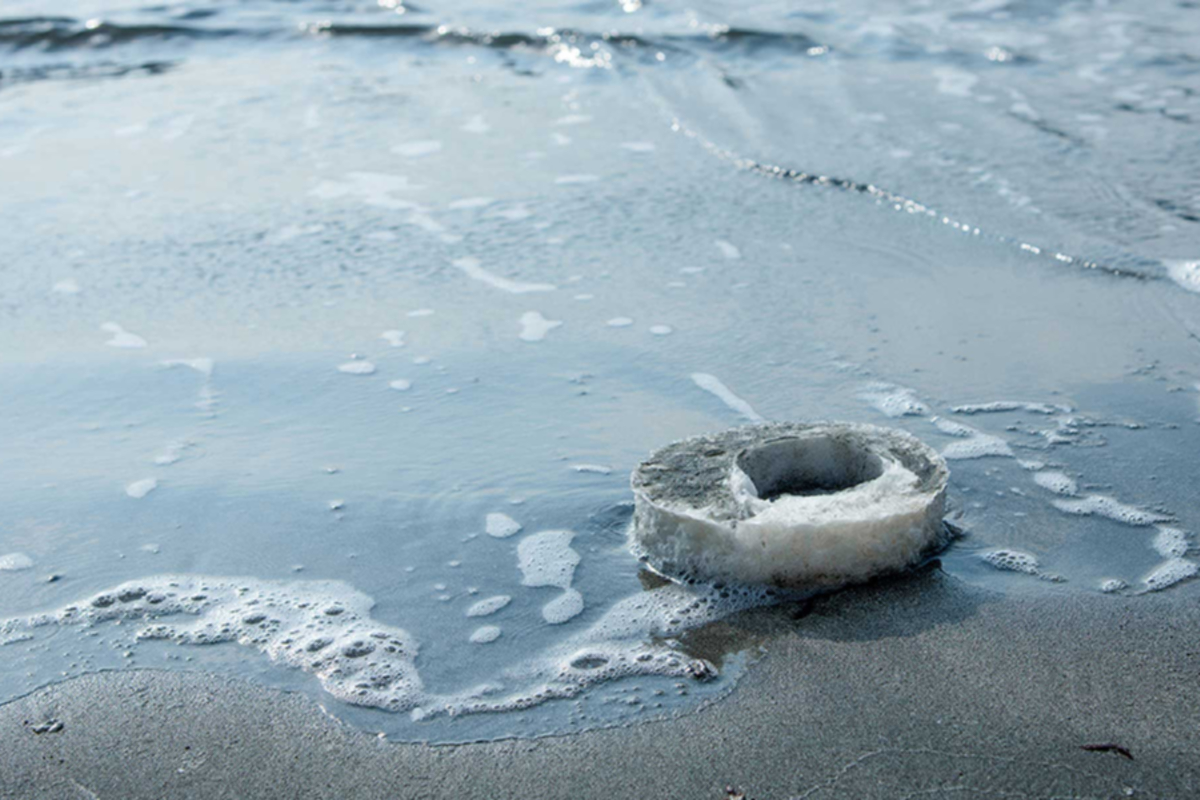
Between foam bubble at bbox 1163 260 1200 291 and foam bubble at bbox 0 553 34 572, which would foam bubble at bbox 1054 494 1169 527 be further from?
foam bubble at bbox 0 553 34 572

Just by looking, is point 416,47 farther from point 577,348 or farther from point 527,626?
point 527,626

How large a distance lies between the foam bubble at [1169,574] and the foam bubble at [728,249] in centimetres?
248

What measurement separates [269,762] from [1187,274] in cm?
386

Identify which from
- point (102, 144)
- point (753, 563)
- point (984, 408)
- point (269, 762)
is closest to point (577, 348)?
point (984, 408)

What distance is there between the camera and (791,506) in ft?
8.62

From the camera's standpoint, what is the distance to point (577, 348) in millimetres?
4062

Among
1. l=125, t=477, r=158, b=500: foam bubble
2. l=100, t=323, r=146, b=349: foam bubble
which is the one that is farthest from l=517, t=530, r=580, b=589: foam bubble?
l=100, t=323, r=146, b=349: foam bubble

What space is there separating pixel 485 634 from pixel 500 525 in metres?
0.47

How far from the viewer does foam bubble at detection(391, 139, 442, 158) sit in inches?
250

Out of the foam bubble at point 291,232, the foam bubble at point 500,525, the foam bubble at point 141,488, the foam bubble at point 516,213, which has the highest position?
the foam bubble at point 291,232

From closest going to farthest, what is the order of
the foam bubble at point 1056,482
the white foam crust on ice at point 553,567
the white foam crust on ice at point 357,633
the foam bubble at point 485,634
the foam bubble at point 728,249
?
the white foam crust on ice at point 357,633 → the foam bubble at point 485,634 → the white foam crust on ice at point 553,567 → the foam bubble at point 1056,482 → the foam bubble at point 728,249

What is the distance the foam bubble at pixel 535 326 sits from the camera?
13.7ft

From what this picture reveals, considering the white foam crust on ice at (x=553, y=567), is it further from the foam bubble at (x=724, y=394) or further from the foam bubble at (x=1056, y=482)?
the foam bubble at (x=1056, y=482)

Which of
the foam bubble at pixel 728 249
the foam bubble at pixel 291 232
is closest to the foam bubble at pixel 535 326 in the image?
the foam bubble at pixel 728 249
